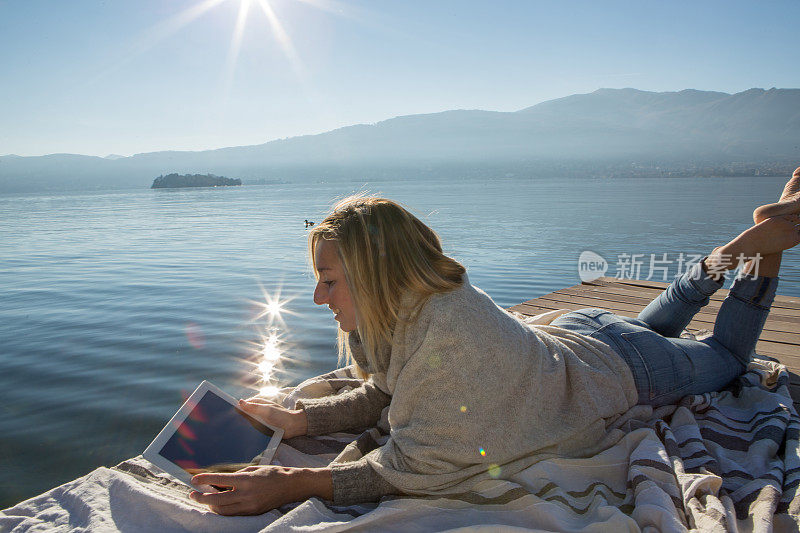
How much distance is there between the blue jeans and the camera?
2444mm

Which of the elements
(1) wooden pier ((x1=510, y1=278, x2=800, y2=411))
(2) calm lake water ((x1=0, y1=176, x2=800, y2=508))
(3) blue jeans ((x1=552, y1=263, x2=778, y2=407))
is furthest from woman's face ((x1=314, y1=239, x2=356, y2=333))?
(1) wooden pier ((x1=510, y1=278, x2=800, y2=411))

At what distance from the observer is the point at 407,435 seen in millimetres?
1768

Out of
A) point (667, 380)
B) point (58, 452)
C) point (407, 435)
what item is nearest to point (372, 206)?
point (407, 435)

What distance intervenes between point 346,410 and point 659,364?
1.55 m

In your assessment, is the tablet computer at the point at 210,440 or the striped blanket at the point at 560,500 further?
the tablet computer at the point at 210,440

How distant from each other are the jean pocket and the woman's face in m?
1.41

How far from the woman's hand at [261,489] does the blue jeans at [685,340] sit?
1521 millimetres

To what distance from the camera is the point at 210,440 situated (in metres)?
2.08

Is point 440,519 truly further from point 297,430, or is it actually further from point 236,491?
point 297,430

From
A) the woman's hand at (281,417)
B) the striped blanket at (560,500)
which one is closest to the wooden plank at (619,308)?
the striped blanket at (560,500)

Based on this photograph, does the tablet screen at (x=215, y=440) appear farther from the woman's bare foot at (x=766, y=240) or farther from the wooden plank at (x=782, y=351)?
the wooden plank at (x=782, y=351)

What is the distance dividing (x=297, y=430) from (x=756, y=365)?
277 centimetres

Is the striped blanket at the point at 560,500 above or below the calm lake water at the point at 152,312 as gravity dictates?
above

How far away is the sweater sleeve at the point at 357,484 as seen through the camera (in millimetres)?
1807
